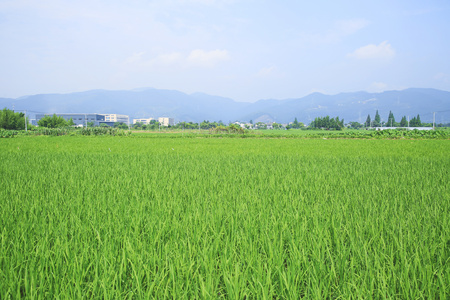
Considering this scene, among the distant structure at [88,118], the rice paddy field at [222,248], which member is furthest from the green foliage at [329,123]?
the rice paddy field at [222,248]

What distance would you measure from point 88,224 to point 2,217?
77cm

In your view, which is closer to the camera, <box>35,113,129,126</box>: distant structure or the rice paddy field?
the rice paddy field

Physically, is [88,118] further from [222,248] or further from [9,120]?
[222,248]

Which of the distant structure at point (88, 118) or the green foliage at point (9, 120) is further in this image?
the distant structure at point (88, 118)

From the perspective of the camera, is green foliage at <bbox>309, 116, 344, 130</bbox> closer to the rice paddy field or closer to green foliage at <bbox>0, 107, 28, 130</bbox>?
green foliage at <bbox>0, 107, 28, 130</bbox>

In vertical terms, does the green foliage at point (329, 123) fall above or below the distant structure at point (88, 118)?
below

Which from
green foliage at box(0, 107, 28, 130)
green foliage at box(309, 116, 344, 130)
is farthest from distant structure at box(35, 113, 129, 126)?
green foliage at box(309, 116, 344, 130)

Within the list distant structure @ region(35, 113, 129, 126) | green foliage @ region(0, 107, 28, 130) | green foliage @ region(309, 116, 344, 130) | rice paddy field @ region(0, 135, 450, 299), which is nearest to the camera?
rice paddy field @ region(0, 135, 450, 299)

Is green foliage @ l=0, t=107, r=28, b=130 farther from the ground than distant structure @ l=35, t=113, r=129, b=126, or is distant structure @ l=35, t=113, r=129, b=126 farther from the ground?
distant structure @ l=35, t=113, r=129, b=126

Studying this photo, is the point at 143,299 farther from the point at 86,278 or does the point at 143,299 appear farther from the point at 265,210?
the point at 265,210

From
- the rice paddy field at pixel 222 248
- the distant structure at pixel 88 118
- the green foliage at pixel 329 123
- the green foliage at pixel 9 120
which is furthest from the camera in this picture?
the distant structure at pixel 88 118

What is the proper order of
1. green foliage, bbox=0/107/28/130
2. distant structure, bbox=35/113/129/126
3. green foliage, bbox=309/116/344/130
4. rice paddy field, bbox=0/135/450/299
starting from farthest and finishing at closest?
distant structure, bbox=35/113/129/126, green foliage, bbox=309/116/344/130, green foliage, bbox=0/107/28/130, rice paddy field, bbox=0/135/450/299

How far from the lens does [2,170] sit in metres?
5.33

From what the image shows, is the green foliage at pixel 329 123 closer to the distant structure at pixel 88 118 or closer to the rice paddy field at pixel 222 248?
the distant structure at pixel 88 118
